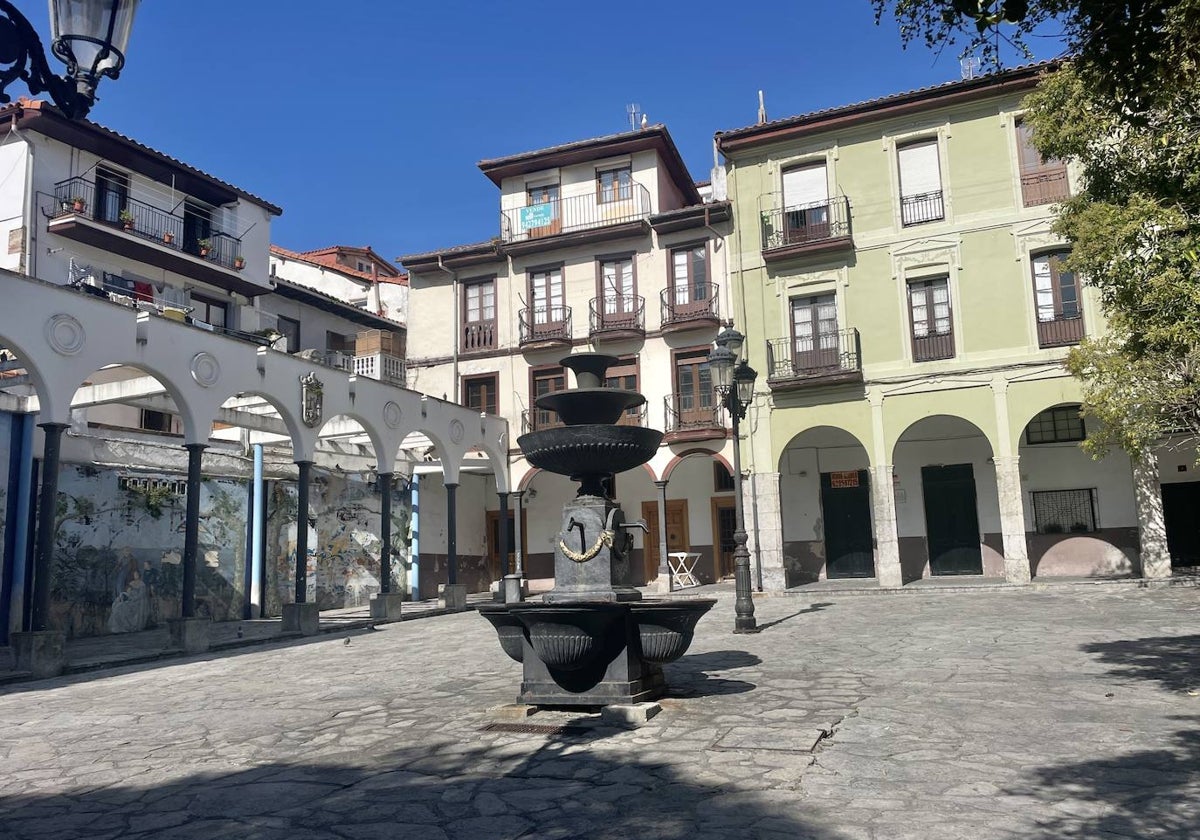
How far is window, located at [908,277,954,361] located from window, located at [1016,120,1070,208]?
8.10ft

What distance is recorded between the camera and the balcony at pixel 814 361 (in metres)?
20.9

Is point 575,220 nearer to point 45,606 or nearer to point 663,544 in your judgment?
point 663,544

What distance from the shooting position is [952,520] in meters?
21.8

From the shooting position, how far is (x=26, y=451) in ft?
44.2

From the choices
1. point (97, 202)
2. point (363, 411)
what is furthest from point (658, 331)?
point (97, 202)

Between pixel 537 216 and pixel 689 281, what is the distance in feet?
16.6

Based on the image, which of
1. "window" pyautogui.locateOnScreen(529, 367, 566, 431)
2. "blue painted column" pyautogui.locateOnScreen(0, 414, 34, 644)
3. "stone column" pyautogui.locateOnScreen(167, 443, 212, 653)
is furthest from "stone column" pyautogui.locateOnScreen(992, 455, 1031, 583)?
"blue painted column" pyautogui.locateOnScreen(0, 414, 34, 644)

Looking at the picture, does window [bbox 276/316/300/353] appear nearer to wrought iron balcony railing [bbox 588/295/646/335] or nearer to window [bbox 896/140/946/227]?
wrought iron balcony railing [bbox 588/295/646/335]

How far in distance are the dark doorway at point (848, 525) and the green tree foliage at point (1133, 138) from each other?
37.5ft

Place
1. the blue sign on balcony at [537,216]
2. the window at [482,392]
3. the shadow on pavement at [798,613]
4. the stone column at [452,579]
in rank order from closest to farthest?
the shadow on pavement at [798,613], the stone column at [452,579], the window at [482,392], the blue sign on balcony at [537,216]

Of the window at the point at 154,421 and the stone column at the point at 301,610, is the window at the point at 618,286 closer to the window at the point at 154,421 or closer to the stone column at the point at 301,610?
the stone column at the point at 301,610

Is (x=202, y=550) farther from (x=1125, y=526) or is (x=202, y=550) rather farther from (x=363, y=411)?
(x=1125, y=526)

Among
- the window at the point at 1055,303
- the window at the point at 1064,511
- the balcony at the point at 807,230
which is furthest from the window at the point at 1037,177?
the window at the point at 1064,511

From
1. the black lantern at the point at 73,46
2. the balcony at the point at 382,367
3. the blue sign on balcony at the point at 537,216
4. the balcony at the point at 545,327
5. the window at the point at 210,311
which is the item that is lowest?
the black lantern at the point at 73,46
